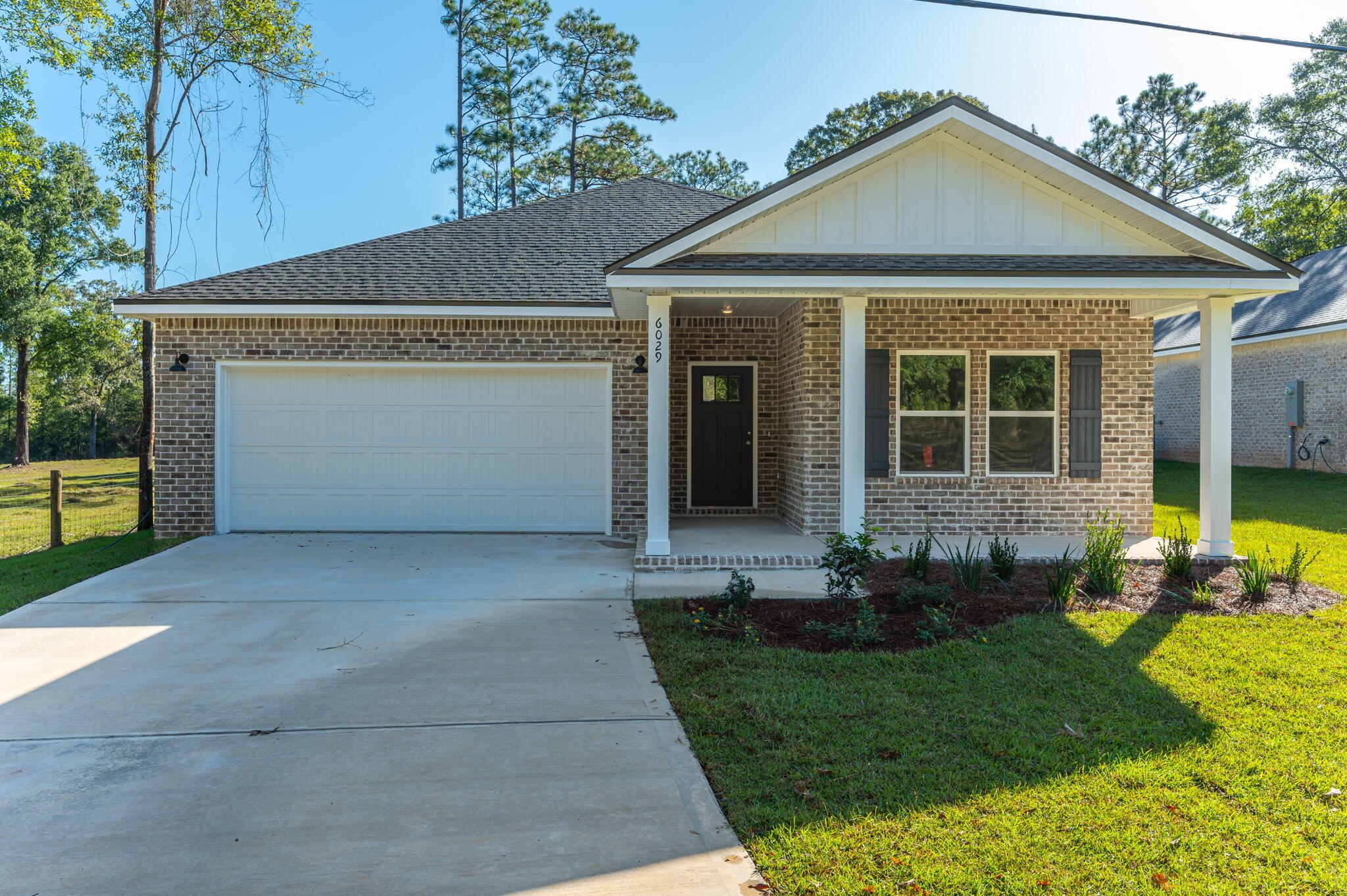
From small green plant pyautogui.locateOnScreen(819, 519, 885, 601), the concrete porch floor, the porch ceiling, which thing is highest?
the porch ceiling

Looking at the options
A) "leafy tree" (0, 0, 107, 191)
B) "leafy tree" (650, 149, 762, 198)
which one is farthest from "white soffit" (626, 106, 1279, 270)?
"leafy tree" (650, 149, 762, 198)

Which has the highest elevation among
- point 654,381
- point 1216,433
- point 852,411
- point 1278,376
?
point 1278,376

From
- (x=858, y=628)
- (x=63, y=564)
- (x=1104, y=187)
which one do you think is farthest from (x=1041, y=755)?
(x=63, y=564)

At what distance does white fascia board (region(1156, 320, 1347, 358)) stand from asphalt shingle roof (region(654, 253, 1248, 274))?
10.0 metres

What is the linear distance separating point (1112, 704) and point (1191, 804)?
44.7 inches

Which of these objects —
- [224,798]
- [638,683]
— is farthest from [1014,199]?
[224,798]

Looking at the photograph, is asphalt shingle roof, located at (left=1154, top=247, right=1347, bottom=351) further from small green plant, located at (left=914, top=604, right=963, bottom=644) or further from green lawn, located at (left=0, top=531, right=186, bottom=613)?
green lawn, located at (left=0, top=531, right=186, bottom=613)

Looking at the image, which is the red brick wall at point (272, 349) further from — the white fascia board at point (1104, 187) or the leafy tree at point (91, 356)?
the leafy tree at point (91, 356)

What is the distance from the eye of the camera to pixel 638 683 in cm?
493

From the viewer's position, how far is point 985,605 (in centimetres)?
644

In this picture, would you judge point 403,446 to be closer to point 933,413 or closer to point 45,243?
point 933,413

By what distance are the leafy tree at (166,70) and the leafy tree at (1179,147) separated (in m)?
30.6

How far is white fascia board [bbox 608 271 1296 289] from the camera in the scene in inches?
307

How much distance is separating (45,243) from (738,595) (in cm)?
3304
